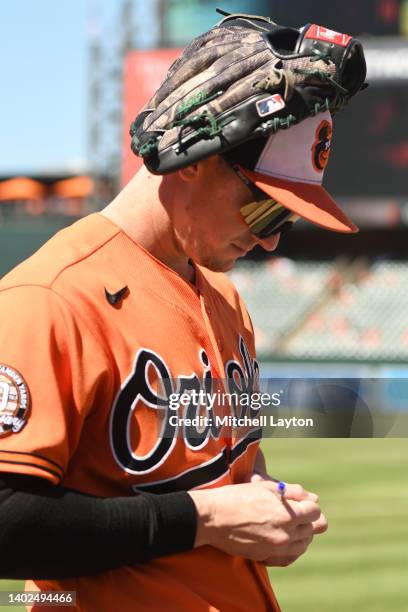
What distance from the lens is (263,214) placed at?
1872mm

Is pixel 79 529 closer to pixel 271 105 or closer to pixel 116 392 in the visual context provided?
pixel 116 392

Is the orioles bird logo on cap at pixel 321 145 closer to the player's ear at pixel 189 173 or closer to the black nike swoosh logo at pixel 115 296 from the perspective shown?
the player's ear at pixel 189 173

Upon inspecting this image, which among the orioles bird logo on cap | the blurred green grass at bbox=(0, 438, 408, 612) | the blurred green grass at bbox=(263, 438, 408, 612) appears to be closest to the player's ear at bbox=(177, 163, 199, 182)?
the orioles bird logo on cap

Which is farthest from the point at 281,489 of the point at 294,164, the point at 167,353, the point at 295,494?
the point at 294,164

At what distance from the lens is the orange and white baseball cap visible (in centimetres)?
179

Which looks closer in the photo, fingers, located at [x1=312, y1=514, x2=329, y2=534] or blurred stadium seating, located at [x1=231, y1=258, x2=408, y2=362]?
fingers, located at [x1=312, y1=514, x2=329, y2=534]

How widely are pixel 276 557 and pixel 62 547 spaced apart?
1.44 feet

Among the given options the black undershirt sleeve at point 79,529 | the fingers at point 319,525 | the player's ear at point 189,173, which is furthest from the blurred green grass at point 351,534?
the player's ear at point 189,173

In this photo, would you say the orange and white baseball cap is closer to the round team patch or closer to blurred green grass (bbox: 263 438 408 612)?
the round team patch

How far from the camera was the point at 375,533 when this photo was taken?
6035 millimetres

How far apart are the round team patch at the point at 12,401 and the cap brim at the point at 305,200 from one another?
0.57 m

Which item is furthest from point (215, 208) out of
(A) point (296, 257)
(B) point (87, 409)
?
(A) point (296, 257)

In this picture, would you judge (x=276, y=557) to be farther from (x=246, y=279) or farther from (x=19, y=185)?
(x=19, y=185)

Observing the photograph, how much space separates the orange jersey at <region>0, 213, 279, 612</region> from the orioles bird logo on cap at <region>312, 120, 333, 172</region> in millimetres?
335
